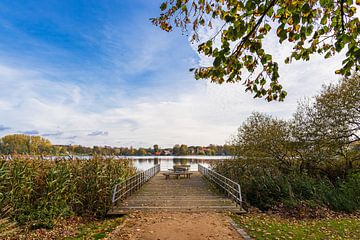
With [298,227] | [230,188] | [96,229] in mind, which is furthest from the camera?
[230,188]

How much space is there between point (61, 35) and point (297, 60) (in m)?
9.66

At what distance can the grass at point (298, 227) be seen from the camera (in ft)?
19.8

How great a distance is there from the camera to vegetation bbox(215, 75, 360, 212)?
435 inches

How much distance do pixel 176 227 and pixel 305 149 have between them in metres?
9.75

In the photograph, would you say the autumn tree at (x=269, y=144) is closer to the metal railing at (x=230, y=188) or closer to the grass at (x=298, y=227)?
the metal railing at (x=230, y=188)

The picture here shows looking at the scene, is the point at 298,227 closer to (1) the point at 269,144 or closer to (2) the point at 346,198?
(2) the point at 346,198

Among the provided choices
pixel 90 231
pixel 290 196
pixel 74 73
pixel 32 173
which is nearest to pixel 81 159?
pixel 32 173

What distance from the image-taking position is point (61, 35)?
10211 millimetres

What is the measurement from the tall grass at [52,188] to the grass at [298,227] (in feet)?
15.8

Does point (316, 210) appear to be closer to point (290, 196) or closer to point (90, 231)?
point (290, 196)

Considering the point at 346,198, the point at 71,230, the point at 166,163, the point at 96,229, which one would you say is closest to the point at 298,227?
the point at 346,198

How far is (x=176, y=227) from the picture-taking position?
6219mm

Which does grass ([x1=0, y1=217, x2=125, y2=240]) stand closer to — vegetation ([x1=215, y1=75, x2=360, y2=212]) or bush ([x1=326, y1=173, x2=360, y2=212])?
vegetation ([x1=215, y1=75, x2=360, y2=212])

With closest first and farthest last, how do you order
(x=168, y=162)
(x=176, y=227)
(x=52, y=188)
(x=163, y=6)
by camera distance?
(x=163, y=6)
(x=176, y=227)
(x=52, y=188)
(x=168, y=162)
